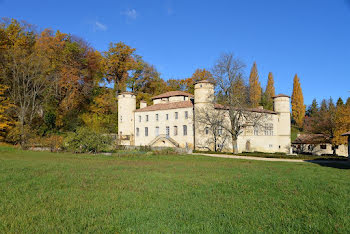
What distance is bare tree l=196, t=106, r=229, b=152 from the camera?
3741 centimetres

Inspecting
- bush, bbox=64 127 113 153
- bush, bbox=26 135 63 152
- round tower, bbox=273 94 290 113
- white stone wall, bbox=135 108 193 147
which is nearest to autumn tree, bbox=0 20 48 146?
bush, bbox=26 135 63 152

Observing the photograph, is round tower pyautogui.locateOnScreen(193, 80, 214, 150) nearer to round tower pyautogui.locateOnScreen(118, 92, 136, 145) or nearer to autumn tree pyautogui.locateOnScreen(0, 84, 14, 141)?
round tower pyautogui.locateOnScreen(118, 92, 136, 145)

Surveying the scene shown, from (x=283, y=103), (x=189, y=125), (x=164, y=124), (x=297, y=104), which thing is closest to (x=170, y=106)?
(x=164, y=124)

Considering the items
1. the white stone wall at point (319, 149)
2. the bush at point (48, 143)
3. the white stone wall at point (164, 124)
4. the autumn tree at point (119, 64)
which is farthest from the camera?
the autumn tree at point (119, 64)

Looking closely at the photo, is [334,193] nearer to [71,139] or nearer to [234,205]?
[234,205]

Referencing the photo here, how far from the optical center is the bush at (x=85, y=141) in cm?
2928

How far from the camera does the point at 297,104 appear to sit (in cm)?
7000

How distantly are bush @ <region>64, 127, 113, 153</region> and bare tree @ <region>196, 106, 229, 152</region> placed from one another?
13109 millimetres

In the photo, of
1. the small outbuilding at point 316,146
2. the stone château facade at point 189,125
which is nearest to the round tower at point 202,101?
the stone château facade at point 189,125

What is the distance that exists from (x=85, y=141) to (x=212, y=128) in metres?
16.9

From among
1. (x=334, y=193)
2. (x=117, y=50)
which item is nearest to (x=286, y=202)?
(x=334, y=193)

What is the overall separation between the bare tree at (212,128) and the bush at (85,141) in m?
13.1

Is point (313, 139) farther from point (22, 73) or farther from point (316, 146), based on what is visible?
point (22, 73)

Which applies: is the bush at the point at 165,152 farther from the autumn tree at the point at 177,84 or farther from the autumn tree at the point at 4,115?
the autumn tree at the point at 177,84
